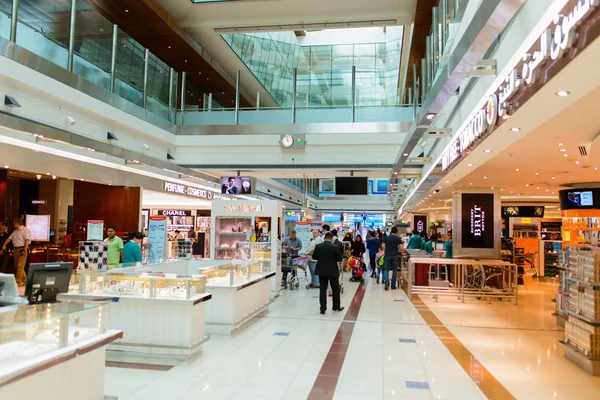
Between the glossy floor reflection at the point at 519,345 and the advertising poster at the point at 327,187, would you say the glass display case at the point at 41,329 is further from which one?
the advertising poster at the point at 327,187

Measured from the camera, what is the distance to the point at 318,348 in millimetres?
5957

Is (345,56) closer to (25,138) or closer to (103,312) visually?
(25,138)

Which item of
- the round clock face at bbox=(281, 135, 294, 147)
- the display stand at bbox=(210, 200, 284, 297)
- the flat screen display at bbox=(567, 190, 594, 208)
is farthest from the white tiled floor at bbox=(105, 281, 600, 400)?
the round clock face at bbox=(281, 135, 294, 147)

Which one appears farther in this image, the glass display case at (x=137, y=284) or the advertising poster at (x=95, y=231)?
the advertising poster at (x=95, y=231)

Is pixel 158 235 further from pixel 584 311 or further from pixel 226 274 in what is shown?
pixel 584 311

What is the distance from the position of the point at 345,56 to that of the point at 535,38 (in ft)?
38.8

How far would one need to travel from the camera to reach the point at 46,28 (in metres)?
8.58

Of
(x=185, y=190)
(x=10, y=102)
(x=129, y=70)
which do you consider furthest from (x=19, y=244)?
Result: (x=185, y=190)

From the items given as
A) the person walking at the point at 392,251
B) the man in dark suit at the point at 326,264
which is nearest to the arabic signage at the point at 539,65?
the man in dark suit at the point at 326,264

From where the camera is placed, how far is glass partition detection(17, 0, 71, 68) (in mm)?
7910

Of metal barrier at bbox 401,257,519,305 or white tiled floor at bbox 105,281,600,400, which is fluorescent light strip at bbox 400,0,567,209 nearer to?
white tiled floor at bbox 105,281,600,400

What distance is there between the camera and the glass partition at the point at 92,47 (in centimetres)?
948

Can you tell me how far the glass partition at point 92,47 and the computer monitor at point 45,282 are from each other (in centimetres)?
618

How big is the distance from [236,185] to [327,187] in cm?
2605
